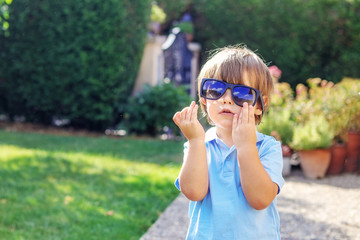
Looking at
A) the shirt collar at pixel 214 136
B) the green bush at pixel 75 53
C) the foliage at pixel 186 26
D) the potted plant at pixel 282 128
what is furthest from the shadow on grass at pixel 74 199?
the foliage at pixel 186 26

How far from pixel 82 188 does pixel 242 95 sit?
9.71 ft

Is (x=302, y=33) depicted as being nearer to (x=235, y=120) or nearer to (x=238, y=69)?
(x=238, y=69)

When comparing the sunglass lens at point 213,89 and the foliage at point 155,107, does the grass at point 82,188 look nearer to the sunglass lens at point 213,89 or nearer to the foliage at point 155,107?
the foliage at point 155,107

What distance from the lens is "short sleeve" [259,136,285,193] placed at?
1717 millimetres

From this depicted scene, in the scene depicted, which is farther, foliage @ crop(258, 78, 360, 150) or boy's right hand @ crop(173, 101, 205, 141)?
foliage @ crop(258, 78, 360, 150)

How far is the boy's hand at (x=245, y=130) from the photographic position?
163 cm

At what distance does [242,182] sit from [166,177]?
10.4 ft

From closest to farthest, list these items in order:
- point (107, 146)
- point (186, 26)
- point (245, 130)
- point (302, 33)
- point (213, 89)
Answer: point (245, 130) → point (213, 89) → point (107, 146) → point (302, 33) → point (186, 26)

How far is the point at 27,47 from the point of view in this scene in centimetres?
813

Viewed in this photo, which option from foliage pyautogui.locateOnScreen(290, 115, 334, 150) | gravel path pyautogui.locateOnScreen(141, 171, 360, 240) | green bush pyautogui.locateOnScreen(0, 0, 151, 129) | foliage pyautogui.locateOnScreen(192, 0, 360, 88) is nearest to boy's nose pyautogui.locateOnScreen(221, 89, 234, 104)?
gravel path pyautogui.locateOnScreen(141, 171, 360, 240)

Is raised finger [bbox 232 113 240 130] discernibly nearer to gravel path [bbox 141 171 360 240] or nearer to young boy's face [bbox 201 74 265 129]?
young boy's face [bbox 201 74 265 129]

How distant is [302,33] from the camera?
1004cm

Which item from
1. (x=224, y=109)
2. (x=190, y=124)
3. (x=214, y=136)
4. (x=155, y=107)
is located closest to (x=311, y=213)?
(x=214, y=136)

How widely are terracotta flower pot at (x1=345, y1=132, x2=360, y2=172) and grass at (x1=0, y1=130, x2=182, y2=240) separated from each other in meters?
2.05
